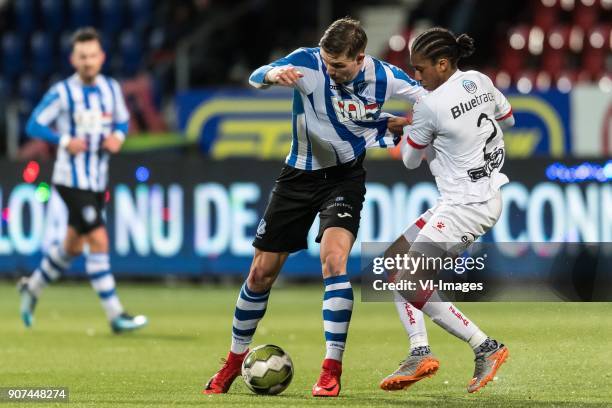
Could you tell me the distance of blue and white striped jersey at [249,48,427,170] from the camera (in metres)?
6.95

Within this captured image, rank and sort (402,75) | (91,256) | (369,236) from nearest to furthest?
(402,75) → (91,256) → (369,236)

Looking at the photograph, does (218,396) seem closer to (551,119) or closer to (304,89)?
(304,89)

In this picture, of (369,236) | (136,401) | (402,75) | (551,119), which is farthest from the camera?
(551,119)

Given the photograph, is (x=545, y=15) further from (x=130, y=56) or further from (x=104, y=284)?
(x=104, y=284)

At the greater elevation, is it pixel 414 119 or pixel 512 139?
pixel 414 119

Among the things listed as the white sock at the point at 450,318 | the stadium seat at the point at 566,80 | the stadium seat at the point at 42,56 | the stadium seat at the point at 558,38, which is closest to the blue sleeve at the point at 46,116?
the white sock at the point at 450,318

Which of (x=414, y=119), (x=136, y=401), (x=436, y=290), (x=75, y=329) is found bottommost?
(x=75, y=329)

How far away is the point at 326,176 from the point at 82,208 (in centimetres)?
394

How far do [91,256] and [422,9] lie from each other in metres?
9.28

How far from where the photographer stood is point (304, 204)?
23.1 feet

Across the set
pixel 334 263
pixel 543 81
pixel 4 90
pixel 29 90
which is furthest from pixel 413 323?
pixel 4 90

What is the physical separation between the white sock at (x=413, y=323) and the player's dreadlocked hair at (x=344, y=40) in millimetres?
1302

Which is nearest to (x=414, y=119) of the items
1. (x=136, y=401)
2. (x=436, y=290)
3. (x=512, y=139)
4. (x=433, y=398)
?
(x=436, y=290)

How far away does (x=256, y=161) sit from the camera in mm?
14664
